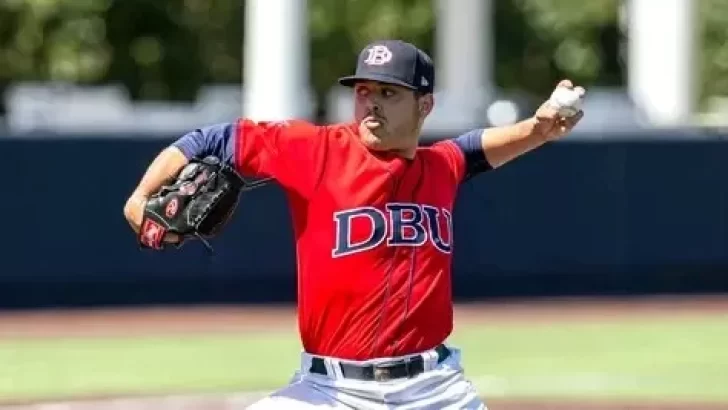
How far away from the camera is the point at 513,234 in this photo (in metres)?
17.0

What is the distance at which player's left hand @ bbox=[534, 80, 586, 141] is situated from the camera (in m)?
5.47

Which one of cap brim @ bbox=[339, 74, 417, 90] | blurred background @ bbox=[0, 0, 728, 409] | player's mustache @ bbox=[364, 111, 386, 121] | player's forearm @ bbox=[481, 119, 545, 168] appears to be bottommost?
blurred background @ bbox=[0, 0, 728, 409]

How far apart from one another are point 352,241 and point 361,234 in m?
0.03

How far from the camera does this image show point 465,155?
567 centimetres

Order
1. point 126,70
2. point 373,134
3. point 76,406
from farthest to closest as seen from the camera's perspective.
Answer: point 126,70, point 76,406, point 373,134

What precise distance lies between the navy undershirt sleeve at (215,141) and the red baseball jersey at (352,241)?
22 millimetres

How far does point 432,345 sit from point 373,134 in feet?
2.19

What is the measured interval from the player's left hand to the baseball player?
40 centimetres

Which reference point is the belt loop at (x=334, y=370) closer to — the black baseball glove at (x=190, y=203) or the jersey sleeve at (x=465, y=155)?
the black baseball glove at (x=190, y=203)

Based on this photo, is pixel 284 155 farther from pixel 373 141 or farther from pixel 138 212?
pixel 138 212

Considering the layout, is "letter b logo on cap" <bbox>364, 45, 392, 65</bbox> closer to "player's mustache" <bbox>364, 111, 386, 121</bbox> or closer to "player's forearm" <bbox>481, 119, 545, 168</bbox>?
"player's mustache" <bbox>364, 111, 386, 121</bbox>

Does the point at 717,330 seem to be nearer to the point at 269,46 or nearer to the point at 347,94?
the point at 269,46

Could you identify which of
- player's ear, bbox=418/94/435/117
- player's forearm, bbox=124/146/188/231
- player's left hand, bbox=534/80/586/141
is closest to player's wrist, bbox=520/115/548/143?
player's left hand, bbox=534/80/586/141

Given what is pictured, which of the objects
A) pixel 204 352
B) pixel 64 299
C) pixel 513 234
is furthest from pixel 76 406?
pixel 513 234
